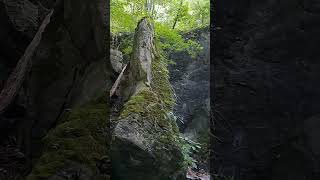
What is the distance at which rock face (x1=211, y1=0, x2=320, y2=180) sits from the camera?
250 cm

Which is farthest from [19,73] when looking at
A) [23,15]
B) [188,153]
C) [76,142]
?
[188,153]

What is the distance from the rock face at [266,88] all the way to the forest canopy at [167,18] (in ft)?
14.0

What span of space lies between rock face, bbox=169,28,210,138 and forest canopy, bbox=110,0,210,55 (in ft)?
0.79

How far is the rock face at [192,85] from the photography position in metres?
Answer: 7.57

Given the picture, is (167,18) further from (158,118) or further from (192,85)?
(158,118)

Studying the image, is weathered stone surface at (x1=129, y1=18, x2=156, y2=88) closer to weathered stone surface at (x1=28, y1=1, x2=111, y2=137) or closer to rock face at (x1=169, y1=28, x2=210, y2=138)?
weathered stone surface at (x1=28, y1=1, x2=111, y2=137)

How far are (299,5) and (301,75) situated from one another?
56cm

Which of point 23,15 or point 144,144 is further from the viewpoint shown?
point 23,15

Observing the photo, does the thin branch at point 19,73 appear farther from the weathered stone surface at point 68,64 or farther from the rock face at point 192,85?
the rock face at point 192,85

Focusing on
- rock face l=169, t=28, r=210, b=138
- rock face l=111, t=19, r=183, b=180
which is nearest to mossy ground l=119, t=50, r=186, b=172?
rock face l=111, t=19, r=183, b=180

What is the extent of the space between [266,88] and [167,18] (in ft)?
18.9

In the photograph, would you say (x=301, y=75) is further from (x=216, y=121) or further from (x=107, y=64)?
(x=107, y=64)

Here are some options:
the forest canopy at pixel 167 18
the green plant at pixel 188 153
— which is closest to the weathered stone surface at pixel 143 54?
the green plant at pixel 188 153

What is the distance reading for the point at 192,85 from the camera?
7.83 m
